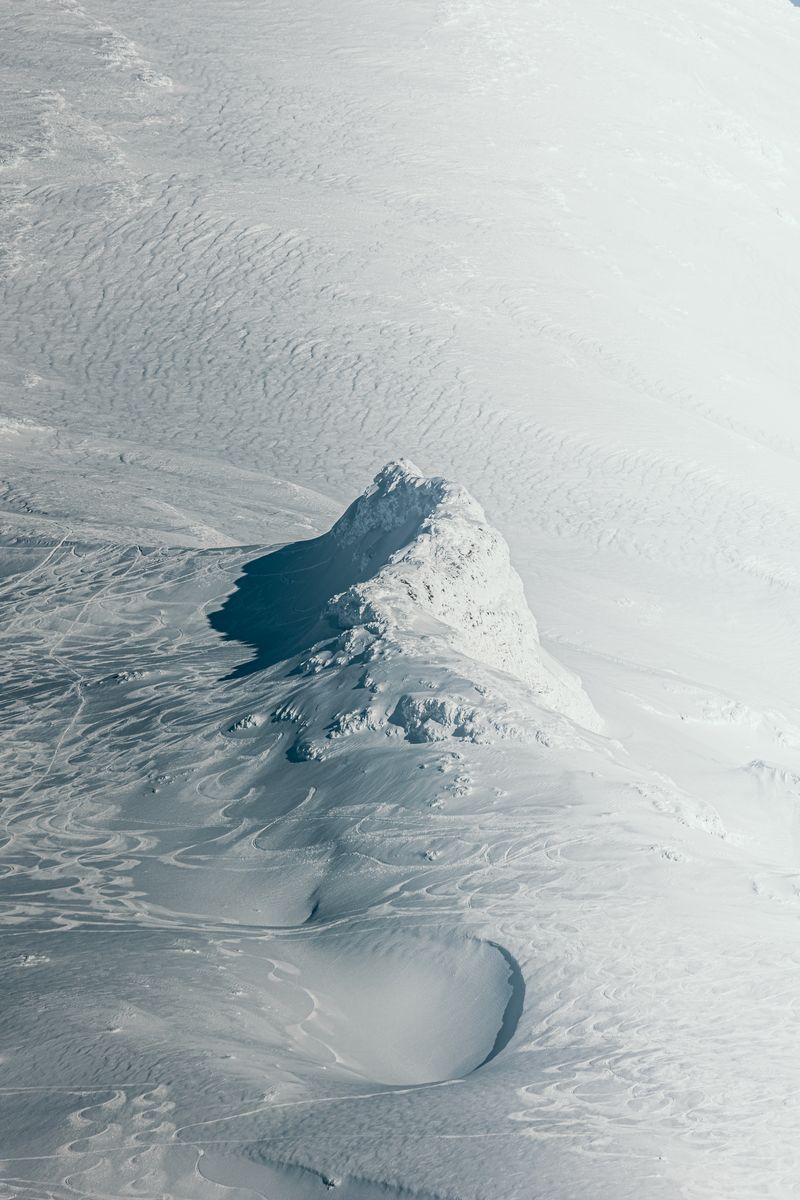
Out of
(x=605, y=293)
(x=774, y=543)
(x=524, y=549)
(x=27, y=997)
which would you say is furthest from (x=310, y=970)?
(x=605, y=293)

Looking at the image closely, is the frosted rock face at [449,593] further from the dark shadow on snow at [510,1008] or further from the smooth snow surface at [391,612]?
the dark shadow on snow at [510,1008]

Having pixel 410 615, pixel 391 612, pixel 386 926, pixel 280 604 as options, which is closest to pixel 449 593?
pixel 410 615

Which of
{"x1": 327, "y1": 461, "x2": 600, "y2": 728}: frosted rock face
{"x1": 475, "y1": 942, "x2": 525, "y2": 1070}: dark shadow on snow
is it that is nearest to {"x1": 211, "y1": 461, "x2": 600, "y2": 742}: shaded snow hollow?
{"x1": 327, "y1": 461, "x2": 600, "y2": 728}: frosted rock face

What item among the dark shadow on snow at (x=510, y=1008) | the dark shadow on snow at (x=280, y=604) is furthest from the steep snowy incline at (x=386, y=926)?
the dark shadow on snow at (x=280, y=604)

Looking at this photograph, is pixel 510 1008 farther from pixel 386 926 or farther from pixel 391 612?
pixel 391 612

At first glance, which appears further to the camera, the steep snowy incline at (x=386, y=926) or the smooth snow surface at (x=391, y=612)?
the smooth snow surface at (x=391, y=612)

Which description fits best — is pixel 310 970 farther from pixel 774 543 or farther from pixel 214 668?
pixel 774 543
